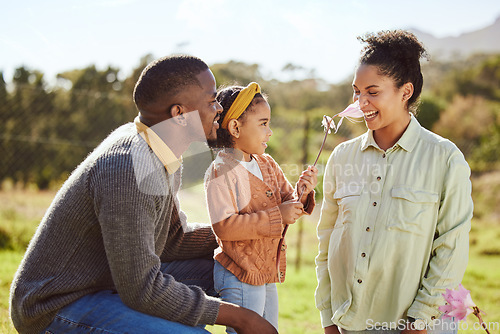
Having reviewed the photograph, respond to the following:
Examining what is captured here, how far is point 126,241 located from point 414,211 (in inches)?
53.4

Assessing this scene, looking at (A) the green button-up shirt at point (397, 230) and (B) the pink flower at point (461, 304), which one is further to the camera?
(A) the green button-up shirt at point (397, 230)

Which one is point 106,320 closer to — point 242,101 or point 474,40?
point 242,101

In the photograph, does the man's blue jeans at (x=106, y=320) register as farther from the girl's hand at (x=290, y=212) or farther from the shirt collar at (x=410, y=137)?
the shirt collar at (x=410, y=137)

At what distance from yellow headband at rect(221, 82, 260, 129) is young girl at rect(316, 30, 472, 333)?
55 centimetres

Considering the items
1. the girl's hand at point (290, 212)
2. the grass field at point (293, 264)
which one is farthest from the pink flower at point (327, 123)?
the grass field at point (293, 264)

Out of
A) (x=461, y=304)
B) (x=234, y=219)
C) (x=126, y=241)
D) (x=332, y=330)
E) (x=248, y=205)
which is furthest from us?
(x=332, y=330)

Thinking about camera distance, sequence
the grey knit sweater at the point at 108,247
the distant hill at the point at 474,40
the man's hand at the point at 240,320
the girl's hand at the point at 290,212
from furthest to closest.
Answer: the distant hill at the point at 474,40, the girl's hand at the point at 290,212, the man's hand at the point at 240,320, the grey knit sweater at the point at 108,247

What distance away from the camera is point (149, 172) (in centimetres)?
208

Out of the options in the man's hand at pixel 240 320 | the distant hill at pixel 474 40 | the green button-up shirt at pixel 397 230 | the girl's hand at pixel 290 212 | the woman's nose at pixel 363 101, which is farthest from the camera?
the distant hill at pixel 474 40

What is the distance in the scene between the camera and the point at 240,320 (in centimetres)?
217

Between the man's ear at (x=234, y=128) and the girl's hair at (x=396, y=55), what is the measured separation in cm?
72

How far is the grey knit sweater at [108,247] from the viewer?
6.43ft

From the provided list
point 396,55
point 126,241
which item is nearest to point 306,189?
point 396,55

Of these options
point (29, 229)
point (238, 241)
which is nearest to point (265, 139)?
point (238, 241)
